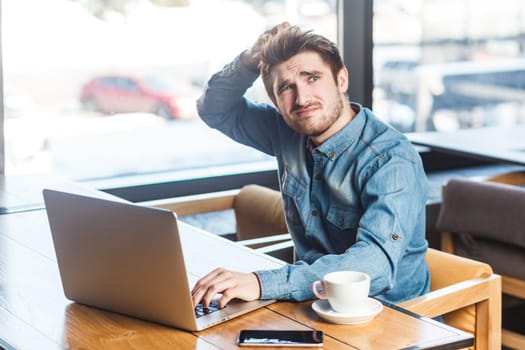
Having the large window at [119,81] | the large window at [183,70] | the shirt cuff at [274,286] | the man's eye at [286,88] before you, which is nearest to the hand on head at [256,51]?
the man's eye at [286,88]

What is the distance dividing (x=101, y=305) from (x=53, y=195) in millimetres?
241

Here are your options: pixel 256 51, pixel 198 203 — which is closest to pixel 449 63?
pixel 198 203

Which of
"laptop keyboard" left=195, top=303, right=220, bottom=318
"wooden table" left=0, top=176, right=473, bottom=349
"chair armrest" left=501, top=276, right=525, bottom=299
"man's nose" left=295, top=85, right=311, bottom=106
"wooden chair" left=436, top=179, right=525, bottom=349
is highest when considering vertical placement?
"man's nose" left=295, top=85, right=311, bottom=106

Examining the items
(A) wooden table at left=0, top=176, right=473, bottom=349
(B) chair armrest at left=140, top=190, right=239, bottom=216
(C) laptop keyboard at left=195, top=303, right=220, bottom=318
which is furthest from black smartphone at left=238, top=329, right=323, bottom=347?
(B) chair armrest at left=140, top=190, right=239, bottom=216

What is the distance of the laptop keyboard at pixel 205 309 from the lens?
1728mm

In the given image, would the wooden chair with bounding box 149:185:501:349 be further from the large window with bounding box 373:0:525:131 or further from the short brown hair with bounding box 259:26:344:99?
the large window with bounding box 373:0:525:131

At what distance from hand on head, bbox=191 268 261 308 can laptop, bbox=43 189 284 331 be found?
19 millimetres

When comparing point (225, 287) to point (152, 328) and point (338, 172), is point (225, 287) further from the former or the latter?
point (338, 172)

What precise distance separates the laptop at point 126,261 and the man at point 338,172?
13.1 inches

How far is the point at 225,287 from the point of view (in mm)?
1761

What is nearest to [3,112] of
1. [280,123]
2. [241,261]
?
[280,123]

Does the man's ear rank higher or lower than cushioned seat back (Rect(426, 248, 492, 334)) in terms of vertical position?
higher

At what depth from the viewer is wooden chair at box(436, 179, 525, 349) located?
2.94 metres

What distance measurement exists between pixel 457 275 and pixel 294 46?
72cm
